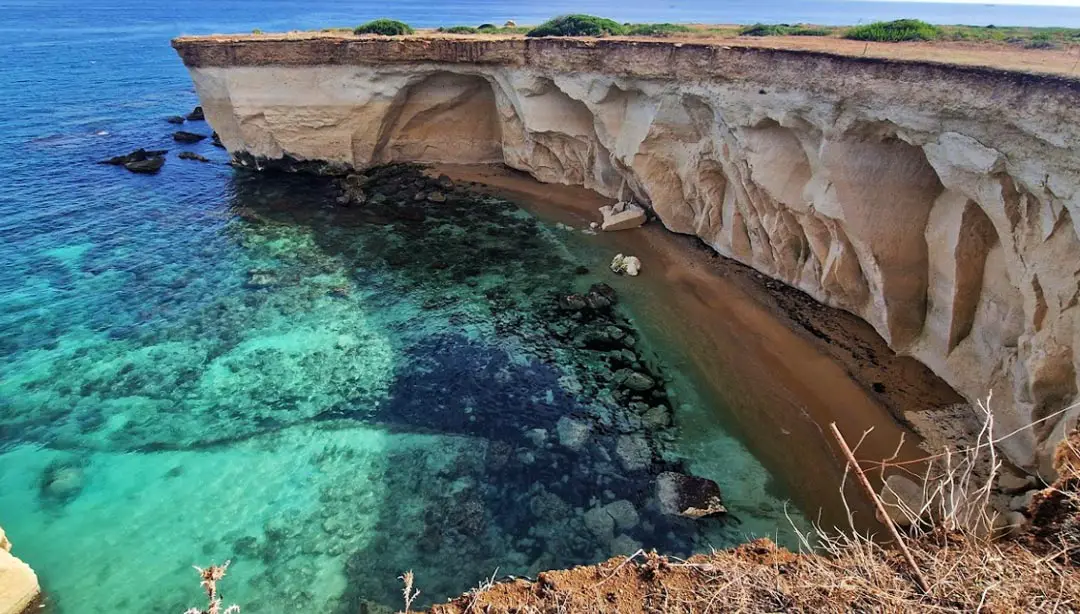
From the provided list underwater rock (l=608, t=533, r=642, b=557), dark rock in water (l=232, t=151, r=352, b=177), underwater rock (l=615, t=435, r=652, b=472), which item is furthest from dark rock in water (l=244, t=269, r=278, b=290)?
underwater rock (l=608, t=533, r=642, b=557)

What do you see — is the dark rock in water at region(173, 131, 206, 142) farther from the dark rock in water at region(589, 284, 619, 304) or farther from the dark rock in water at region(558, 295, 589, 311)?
the dark rock in water at region(589, 284, 619, 304)

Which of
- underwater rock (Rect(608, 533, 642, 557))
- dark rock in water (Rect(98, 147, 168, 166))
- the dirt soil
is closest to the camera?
underwater rock (Rect(608, 533, 642, 557))

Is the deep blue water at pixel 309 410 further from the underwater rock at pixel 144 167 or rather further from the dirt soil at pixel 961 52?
the dirt soil at pixel 961 52

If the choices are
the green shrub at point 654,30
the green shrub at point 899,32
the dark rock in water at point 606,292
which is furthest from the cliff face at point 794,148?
the green shrub at point 899,32

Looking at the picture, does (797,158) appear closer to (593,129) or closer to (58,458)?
(593,129)

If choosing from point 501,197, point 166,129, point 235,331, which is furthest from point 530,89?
point 166,129

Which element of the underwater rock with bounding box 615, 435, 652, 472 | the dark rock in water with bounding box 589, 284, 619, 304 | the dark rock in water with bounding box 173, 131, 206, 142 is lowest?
the underwater rock with bounding box 615, 435, 652, 472
